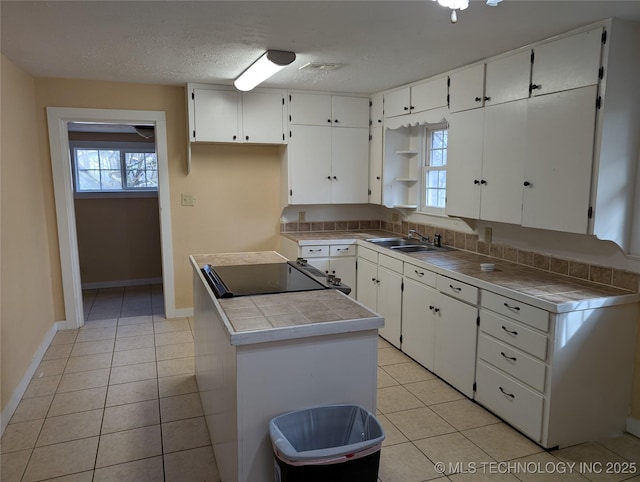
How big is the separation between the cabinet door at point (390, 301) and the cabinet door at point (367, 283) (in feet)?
0.25

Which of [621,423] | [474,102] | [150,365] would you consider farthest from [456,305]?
[150,365]

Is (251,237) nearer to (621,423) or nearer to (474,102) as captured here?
(474,102)

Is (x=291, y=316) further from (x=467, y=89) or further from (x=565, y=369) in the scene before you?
(x=467, y=89)

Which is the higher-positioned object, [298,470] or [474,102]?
[474,102]

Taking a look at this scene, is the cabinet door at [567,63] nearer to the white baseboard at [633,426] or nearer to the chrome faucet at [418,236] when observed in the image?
the chrome faucet at [418,236]

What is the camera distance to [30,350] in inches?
134

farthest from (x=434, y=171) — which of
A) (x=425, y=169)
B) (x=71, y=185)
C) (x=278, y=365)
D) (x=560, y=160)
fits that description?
(x=71, y=185)

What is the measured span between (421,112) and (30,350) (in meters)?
3.65

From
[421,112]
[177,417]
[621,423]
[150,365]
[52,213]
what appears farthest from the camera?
[52,213]

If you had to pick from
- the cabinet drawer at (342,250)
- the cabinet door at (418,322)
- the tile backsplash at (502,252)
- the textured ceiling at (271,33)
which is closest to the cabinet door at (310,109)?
the textured ceiling at (271,33)

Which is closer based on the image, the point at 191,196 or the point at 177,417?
the point at 177,417

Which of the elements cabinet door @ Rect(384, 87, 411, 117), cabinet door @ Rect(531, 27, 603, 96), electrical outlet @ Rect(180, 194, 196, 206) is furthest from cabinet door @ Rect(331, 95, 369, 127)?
cabinet door @ Rect(531, 27, 603, 96)

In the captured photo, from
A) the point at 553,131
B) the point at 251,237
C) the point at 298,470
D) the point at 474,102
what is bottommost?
the point at 298,470

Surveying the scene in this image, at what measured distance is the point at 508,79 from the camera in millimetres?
3000
